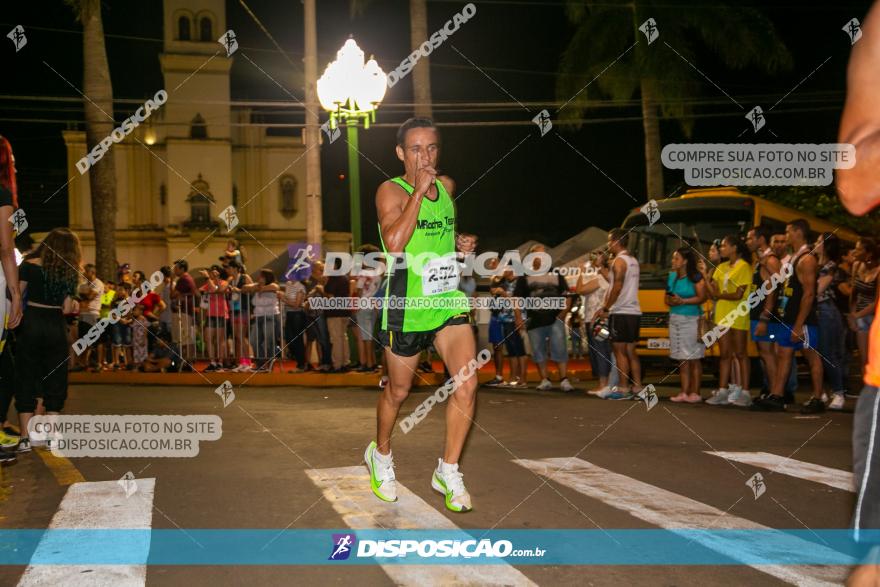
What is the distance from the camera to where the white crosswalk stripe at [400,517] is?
409 centimetres

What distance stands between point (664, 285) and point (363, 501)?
10.8 metres

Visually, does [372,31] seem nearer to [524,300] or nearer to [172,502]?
[524,300]

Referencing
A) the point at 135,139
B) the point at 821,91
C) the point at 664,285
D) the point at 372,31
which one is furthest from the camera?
the point at 135,139

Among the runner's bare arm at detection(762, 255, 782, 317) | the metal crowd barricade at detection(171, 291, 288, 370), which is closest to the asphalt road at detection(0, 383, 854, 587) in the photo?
the runner's bare arm at detection(762, 255, 782, 317)

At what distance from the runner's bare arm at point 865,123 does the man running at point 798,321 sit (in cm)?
868

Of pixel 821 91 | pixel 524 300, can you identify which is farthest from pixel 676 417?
pixel 821 91

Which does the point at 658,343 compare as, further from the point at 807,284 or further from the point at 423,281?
the point at 423,281

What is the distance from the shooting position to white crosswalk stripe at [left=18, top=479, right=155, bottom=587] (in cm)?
415

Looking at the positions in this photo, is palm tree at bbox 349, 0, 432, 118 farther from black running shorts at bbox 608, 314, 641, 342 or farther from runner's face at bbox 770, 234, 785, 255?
runner's face at bbox 770, 234, 785, 255

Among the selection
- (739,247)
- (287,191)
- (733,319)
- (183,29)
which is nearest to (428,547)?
(733,319)

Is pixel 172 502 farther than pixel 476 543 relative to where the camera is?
Yes

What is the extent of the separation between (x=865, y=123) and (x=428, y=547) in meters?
3.22

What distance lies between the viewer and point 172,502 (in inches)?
225

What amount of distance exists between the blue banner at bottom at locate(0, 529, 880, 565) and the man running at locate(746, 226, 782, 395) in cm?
598
